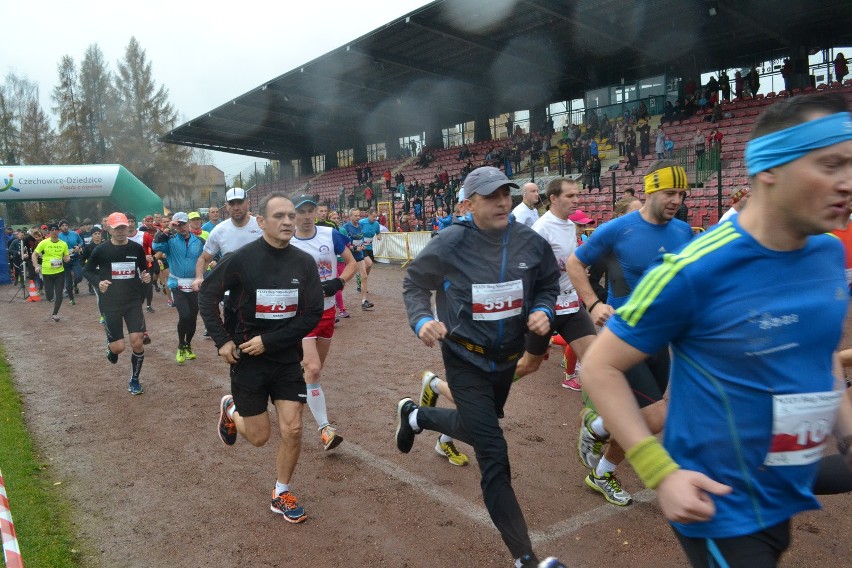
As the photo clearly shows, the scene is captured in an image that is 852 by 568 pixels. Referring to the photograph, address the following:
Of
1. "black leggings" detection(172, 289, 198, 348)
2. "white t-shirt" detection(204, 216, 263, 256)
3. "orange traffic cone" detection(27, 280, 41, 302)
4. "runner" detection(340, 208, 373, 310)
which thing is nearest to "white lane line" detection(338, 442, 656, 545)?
"white t-shirt" detection(204, 216, 263, 256)

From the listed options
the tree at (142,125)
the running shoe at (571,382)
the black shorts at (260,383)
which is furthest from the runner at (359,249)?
the tree at (142,125)

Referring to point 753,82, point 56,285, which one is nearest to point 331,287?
point 56,285

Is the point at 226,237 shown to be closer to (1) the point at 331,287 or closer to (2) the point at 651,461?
(1) the point at 331,287

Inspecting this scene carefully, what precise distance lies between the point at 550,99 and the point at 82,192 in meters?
22.6

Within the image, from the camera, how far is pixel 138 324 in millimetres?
8008

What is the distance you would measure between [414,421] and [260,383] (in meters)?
1.11

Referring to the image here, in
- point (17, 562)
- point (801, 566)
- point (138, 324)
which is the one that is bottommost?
point (801, 566)

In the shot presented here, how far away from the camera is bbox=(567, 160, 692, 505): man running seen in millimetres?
4285

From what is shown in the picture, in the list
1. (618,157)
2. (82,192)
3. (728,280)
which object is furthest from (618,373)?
(82,192)

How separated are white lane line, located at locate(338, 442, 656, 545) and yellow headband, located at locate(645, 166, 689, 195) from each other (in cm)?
210

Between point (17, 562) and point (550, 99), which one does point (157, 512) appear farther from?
point (550, 99)

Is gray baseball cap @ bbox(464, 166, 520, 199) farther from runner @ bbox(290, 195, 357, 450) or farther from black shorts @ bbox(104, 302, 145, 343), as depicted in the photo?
black shorts @ bbox(104, 302, 145, 343)

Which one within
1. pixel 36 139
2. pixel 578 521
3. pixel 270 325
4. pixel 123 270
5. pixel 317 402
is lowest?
pixel 578 521

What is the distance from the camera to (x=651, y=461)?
1.72 metres
